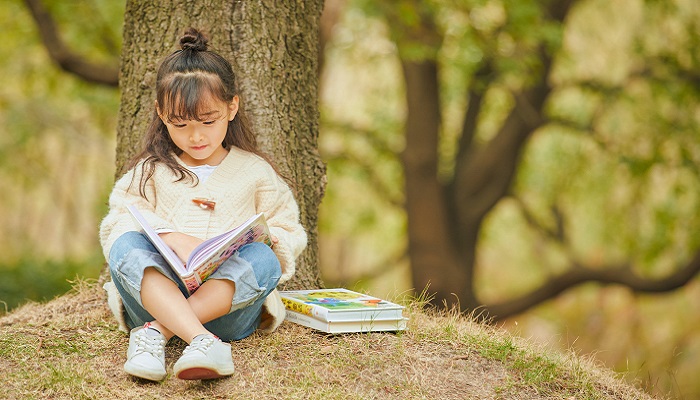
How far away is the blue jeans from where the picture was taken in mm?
3143

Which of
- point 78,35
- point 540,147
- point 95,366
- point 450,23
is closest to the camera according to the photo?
point 95,366

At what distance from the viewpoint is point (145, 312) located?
→ 130 inches

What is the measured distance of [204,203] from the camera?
11.3ft

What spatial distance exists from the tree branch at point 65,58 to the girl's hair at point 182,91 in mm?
4564

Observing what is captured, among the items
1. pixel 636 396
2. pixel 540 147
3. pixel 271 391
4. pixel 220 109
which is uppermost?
pixel 220 109

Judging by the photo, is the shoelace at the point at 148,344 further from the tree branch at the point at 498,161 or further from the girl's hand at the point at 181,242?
the tree branch at the point at 498,161

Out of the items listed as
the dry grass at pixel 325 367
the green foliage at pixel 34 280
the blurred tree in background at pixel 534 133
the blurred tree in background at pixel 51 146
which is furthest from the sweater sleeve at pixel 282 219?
the green foliage at pixel 34 280

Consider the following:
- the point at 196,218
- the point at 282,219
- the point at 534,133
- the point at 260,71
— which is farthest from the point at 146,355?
the point at 534,133

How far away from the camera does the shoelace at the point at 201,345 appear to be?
293cm

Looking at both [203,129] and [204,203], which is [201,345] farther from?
[203,129]

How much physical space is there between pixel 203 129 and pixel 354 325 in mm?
1053

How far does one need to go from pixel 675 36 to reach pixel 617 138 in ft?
4.35

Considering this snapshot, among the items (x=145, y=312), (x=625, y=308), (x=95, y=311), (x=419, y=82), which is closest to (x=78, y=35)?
(x=419, y=82)

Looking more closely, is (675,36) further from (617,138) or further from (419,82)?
(419,82)
